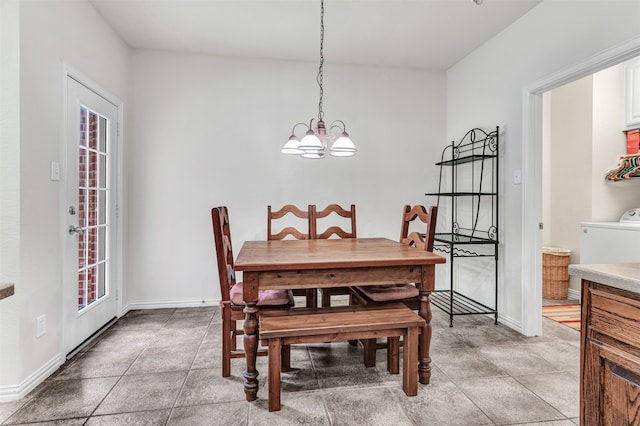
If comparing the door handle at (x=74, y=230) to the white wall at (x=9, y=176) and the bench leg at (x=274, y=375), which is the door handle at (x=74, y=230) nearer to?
the white wall at (x=9, y=176)

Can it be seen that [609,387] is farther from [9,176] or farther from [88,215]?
[88,215]

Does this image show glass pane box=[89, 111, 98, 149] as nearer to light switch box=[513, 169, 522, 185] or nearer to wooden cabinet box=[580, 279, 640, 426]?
wooden cabinet box=[580, 279, 640, 426]

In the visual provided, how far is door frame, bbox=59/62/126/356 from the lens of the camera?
87.7 inches

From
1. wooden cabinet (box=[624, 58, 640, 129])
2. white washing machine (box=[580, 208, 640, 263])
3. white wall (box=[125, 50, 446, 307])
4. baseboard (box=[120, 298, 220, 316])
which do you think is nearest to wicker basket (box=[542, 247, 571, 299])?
white washing machine (box=[580, 208, 640, 263])

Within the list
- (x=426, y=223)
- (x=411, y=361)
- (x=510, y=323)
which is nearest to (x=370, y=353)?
(x=411, y=361)

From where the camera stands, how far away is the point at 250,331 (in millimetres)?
1831

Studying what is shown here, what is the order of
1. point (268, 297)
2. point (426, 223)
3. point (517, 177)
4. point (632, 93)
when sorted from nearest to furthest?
point (268, 297) < point (426, 223) < point (517, 177) < point (632, 93)

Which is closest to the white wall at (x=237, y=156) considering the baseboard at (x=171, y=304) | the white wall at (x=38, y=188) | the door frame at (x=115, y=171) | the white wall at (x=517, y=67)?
the baseboard at (x=171, y=304)

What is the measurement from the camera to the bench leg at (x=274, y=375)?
171 centimetres

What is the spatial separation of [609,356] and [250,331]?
5.07 ft

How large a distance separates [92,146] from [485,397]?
3346 millimetres

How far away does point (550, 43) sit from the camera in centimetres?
251

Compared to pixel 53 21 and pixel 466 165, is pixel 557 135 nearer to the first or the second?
pixel 466 165

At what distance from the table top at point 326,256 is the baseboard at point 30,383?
139cm
